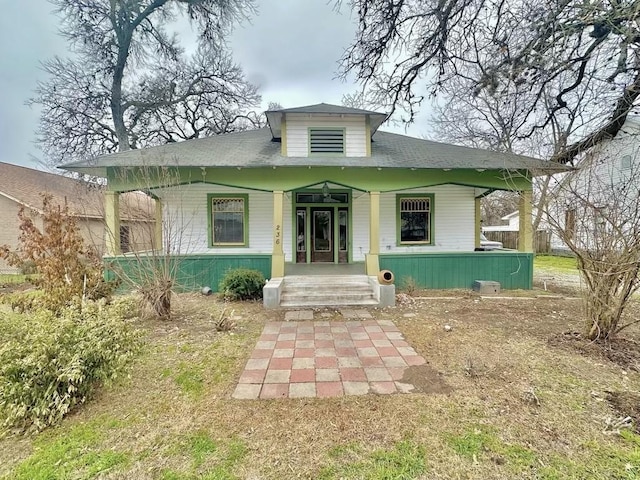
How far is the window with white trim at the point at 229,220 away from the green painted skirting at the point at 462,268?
4600mm

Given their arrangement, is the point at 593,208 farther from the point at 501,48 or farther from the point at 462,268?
the point at 462,268

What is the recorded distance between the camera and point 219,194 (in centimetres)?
991

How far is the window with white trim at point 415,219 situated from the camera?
10.4 m

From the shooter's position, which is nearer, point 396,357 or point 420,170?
point 396,357

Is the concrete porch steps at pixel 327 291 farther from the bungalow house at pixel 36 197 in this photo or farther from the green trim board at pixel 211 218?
the bungalow house at pixel 36 197

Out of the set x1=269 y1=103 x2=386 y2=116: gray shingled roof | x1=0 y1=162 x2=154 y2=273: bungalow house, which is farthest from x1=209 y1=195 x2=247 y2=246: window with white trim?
x1=269 y1=103 x2=386 y2=116: gray shingled roof

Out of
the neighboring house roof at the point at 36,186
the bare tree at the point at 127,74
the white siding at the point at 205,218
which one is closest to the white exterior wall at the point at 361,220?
the white siding at the point at 205,218

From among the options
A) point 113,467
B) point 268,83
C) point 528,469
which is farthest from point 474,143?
point 113,467

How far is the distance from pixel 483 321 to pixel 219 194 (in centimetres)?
802

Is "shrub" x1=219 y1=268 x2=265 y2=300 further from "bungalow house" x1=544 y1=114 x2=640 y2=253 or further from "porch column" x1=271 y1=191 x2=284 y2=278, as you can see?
"bungalow house" x1=544 y1=114 x2=640 y2=253

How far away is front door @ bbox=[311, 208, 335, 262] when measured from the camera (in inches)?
420

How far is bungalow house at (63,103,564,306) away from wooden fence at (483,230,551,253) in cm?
1234

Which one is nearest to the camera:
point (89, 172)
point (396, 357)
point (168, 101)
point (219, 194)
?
point (396, 357)

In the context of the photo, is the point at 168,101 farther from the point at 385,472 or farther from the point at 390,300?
the point at 385,472
